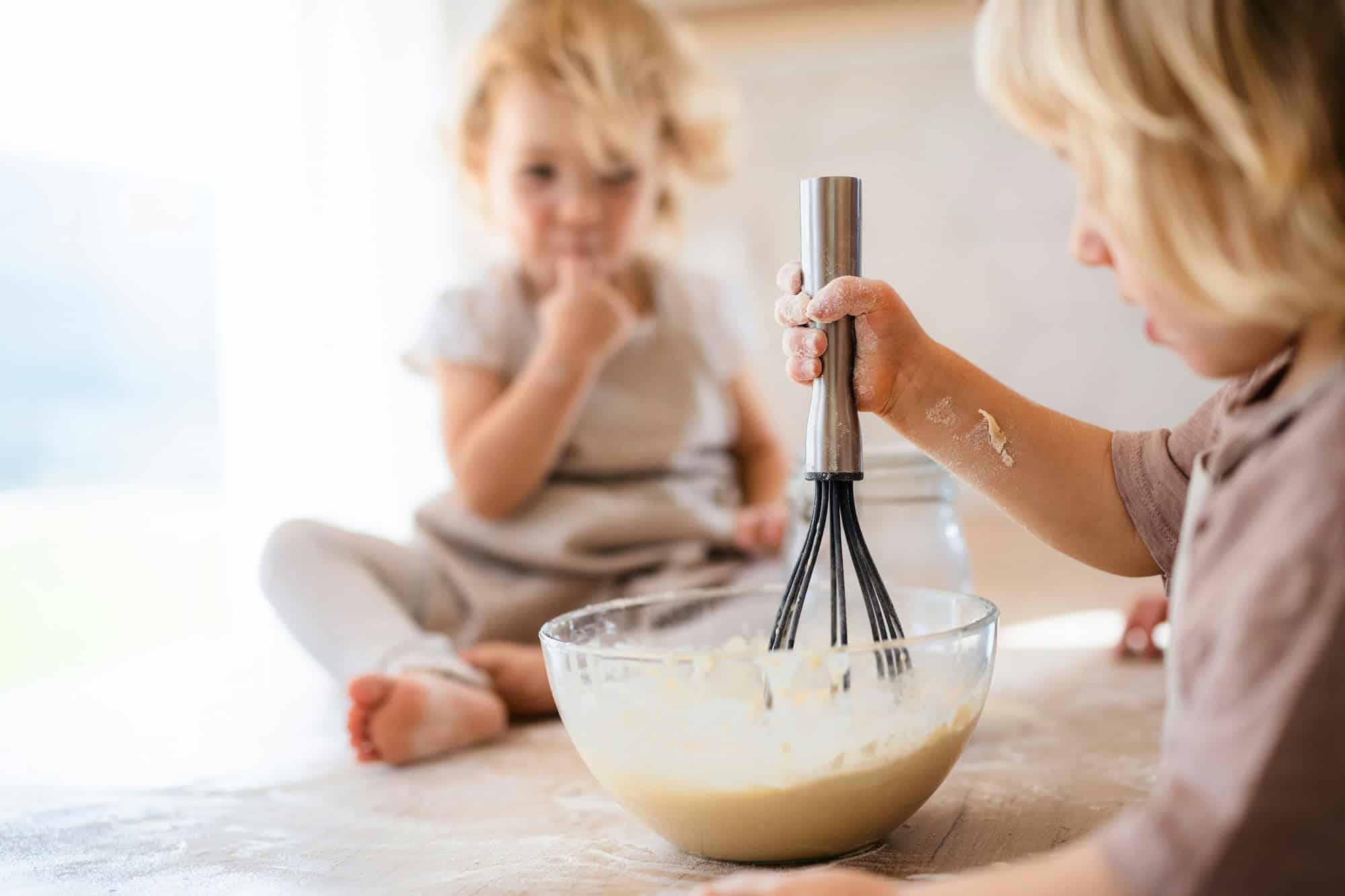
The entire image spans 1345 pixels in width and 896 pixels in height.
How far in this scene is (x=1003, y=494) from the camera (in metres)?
0.65

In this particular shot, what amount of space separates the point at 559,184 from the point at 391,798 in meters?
0.77

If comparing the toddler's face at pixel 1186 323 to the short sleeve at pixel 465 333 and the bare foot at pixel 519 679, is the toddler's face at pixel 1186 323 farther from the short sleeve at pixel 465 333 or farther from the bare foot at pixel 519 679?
the short sleeve at pixel 465 333

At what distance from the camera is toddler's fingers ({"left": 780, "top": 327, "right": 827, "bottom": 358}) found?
0.59 m

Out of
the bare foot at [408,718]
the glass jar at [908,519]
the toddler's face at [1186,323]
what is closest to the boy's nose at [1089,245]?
the toddler's face at [1186,323]

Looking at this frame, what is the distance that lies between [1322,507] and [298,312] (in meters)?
1.28

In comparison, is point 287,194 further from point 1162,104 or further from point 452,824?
point 1162,104

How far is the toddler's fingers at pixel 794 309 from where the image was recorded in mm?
601

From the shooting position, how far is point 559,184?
1338mm

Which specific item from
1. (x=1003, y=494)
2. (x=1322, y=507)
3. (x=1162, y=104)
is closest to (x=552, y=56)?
(x=1003, y=494)

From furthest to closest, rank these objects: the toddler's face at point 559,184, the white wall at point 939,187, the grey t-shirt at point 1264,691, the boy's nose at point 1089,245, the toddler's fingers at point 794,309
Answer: the white wall at point 939,187 → the toddler's face at point 559,184 → the toddler's fingers at point 794,309 → the boy's nose at point 1089,245 → the grey t-shirt at point 1264,691

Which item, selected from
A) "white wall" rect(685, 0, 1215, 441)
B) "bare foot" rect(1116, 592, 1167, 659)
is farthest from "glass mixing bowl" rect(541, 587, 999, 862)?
"white wall" rect(685, 0, 1215, 441)

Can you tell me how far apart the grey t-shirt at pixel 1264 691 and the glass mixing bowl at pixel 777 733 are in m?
→ 0.14

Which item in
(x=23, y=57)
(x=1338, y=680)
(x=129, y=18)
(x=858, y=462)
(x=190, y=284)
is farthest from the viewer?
(x=190, y=284)

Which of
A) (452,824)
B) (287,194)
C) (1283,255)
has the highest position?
(287,194)
